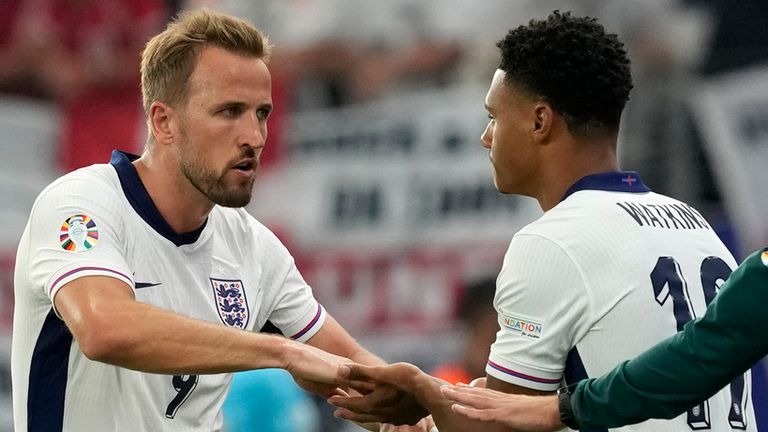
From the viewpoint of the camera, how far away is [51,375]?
3.62 m

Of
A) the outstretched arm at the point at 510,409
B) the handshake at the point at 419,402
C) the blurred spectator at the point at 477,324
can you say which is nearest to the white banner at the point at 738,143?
the blurred spectator at the point at 477,324

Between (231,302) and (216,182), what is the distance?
39 centimetres

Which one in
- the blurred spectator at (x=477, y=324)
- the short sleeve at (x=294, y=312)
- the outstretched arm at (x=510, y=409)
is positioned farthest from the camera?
the blurred spectator at (x=477, y=324)

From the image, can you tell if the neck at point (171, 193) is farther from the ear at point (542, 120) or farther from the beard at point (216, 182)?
the ear at point (542, 120)

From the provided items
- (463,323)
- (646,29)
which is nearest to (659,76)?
(646,29)

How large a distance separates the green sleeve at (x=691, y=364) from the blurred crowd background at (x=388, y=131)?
5293 millimetres

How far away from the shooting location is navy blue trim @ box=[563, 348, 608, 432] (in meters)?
3.30

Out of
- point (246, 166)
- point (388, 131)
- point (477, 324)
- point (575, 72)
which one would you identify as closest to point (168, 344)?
point (246, 166)

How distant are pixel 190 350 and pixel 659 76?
19.5 ft

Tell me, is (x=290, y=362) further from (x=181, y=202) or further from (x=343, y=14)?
(x=343, y=14)

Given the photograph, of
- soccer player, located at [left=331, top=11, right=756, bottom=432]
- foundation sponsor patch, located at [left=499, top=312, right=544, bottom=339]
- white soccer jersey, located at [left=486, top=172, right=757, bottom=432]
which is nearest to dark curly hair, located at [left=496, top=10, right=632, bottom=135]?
soccer player, located at [left=331, top=11, right=756, bottom=432]

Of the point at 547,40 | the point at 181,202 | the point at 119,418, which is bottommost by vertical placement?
the point at 119,418

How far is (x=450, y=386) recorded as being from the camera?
3.43 metres

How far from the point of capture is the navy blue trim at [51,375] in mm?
3611
